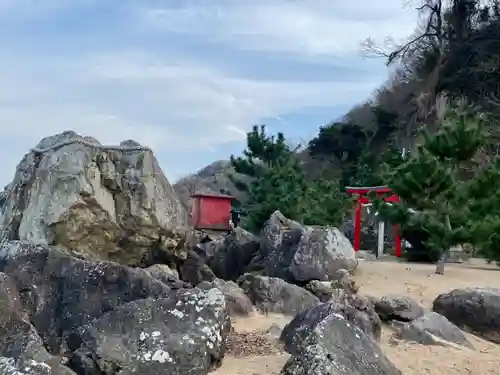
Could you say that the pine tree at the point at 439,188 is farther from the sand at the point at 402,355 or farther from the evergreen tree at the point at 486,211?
the sand at the point at 402,355

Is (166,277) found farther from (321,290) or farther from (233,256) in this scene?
(233,256)

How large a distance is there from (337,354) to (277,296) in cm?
293

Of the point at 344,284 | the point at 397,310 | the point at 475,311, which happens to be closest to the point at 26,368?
the point at 397,310

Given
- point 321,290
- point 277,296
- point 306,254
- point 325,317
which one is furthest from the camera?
point 306,254

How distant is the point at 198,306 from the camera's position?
5035 mm

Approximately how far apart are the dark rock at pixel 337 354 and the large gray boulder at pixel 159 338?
0.55 m

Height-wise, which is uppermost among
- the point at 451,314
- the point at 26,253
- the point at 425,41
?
the point at 425,41

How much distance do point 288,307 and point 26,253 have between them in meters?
2.58

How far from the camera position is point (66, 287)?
5.77 meters

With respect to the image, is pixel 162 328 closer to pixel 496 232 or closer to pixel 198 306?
pixel 198 306

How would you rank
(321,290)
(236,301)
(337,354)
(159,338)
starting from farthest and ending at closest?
(321,290) < (236,301) < (159,338) < (337,354)

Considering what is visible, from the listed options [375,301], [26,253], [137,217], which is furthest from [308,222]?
[26,253]

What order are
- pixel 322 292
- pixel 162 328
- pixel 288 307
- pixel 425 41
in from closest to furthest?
pixel 162 328 → pixel 288 307 → pixel 322 292 → pixel 425 41

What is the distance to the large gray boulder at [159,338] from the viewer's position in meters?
4.55
